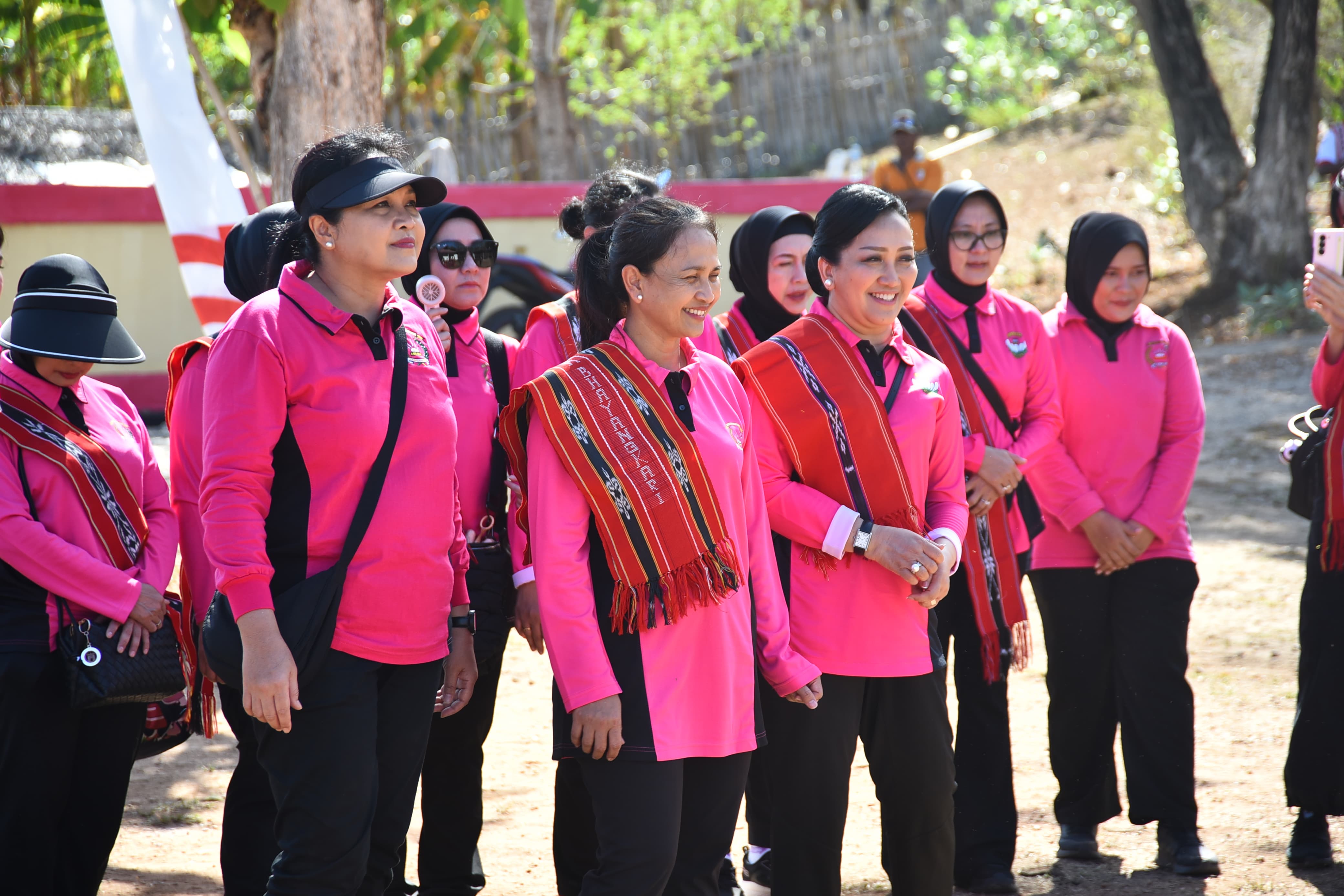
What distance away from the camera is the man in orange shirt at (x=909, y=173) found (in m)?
12.9

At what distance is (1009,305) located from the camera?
4.34 metres

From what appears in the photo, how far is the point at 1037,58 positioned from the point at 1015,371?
17986 millimetres

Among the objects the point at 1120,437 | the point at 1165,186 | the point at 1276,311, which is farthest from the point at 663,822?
the point at 1165,186

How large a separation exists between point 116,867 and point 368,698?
2.14 metres

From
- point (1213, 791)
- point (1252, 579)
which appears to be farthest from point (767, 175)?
point (1213, 791)

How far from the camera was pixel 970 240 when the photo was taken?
4293mm

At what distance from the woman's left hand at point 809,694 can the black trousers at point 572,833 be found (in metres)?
0.82

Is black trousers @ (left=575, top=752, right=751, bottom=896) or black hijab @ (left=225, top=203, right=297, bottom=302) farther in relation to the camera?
black hijab @ (left=225, top=203, right=297, bottom=302)

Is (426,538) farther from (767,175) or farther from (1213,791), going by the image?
(767,175)

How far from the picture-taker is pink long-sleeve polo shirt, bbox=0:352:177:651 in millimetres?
3316

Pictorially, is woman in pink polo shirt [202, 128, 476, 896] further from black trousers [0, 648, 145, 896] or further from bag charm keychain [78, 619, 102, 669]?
black trousers [0, 648, 145, 896]

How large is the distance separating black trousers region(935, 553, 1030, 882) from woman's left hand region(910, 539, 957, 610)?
0.82 m

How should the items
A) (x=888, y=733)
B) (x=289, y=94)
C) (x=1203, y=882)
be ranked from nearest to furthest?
(x=888, y=733)
(x=1203, y=882)
(x=289, y=94)

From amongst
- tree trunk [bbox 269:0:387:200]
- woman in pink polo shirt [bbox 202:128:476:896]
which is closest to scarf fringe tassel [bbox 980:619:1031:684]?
woman in pink polo shirt [bbox 202:128:476:896]
